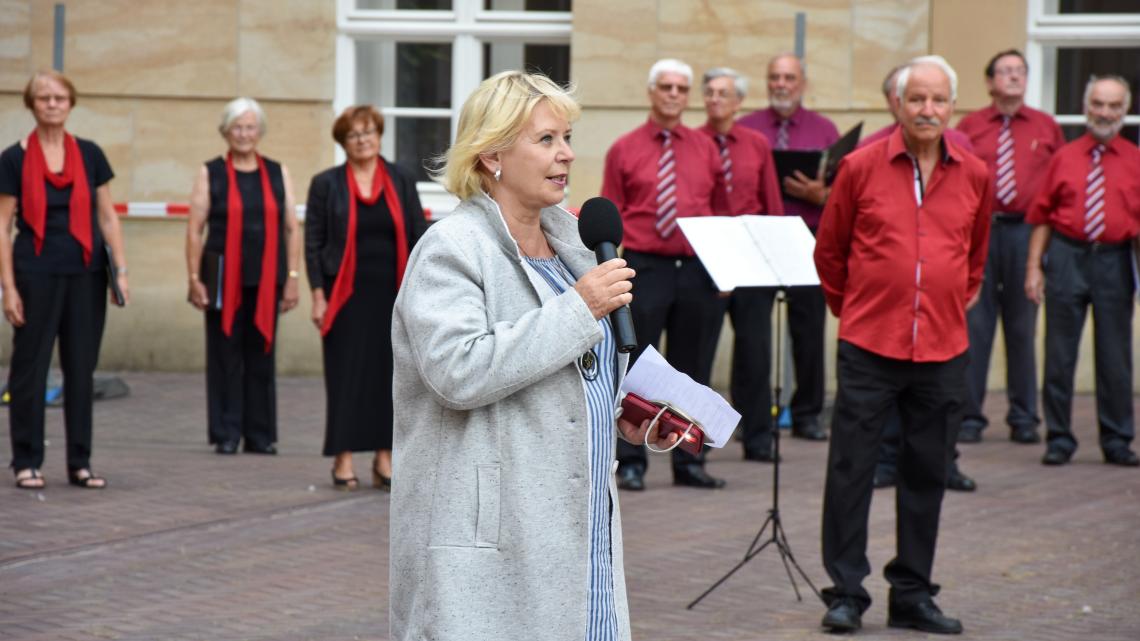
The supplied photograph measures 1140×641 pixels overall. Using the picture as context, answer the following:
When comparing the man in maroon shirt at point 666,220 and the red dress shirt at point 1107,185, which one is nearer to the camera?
the man in maroon shirt at point 666,220

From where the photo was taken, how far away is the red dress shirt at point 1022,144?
10.7m

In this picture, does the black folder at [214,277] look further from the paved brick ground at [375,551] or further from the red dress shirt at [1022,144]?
the red dress shirt at [1022,144]

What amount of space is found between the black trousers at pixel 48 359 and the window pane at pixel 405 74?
5572 mm

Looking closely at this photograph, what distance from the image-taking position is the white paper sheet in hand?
13.3 feet

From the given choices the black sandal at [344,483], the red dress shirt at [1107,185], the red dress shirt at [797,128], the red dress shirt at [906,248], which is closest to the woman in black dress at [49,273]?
the black sandal at [344,483]

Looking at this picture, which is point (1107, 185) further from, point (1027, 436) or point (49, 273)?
point (49, 273)

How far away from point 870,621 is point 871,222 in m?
1.55

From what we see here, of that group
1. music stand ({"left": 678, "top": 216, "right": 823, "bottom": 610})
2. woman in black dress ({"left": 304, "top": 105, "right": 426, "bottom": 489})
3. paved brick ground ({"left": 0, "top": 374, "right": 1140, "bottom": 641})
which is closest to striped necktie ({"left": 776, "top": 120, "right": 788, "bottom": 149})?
paved brick ground ({"left": 0, "top": 374, "right": 1140, "bottom": 641})

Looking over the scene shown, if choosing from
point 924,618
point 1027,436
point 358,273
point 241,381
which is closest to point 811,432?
point 1027,436

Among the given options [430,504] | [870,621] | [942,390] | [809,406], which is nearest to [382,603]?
[870,621]

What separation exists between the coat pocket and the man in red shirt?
2971 millimetres

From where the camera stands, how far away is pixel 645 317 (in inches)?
375

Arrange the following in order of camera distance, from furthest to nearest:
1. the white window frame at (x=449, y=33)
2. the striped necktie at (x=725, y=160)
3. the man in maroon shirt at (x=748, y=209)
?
the white window frame at (x=449, y=33) < the man in maroon shirt at (x=748, y=209) < the striped necktie at (x=725, y=160)

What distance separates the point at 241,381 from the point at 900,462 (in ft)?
17.4
